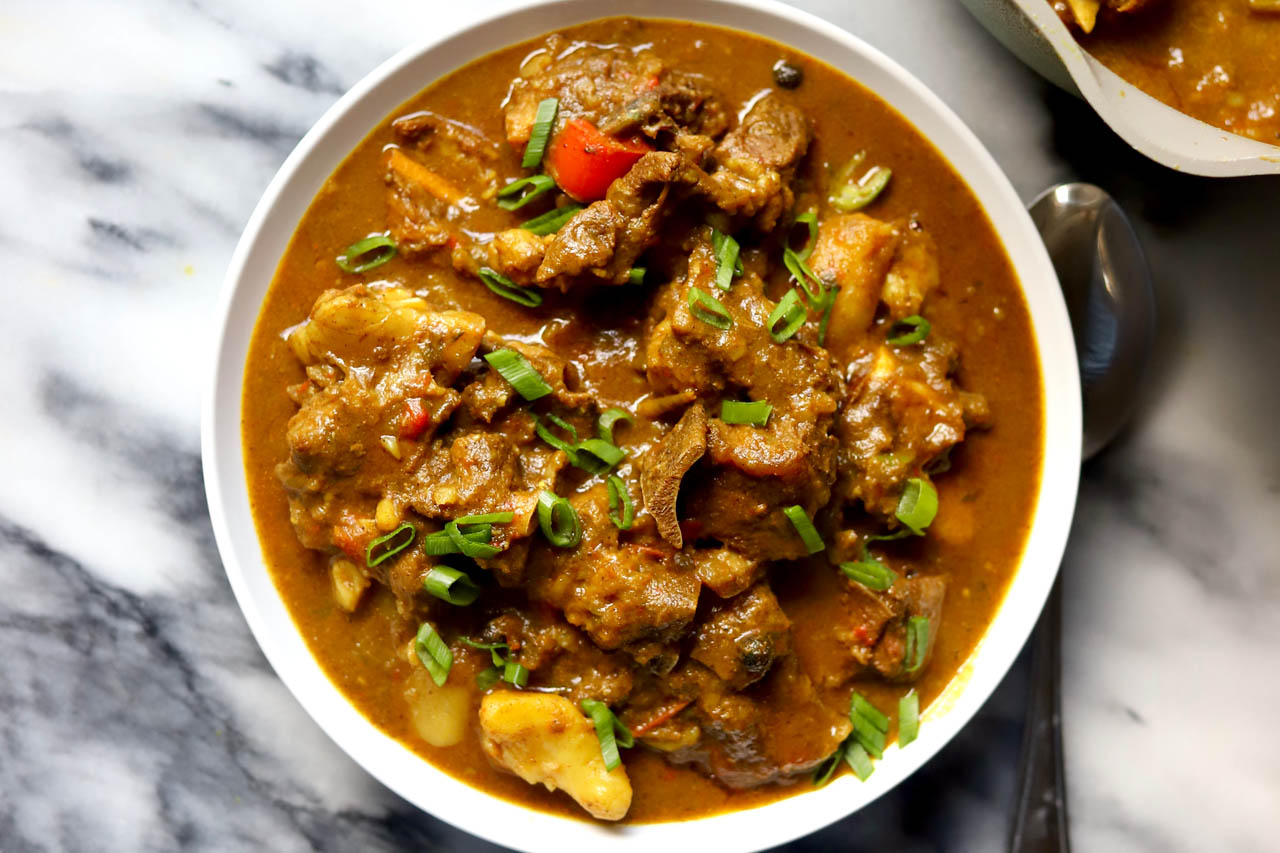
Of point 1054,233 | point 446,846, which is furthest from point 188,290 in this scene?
point 1054,233

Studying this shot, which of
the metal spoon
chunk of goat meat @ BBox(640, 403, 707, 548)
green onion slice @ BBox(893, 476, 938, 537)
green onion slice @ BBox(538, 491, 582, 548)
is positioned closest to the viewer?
chunk of goat meat @ BBox(640, 403, 707, 548)

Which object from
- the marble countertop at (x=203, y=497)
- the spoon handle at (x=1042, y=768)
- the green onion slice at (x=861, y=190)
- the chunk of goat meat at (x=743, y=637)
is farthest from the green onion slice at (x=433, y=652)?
the spoon handle at (x=1042, y=768)

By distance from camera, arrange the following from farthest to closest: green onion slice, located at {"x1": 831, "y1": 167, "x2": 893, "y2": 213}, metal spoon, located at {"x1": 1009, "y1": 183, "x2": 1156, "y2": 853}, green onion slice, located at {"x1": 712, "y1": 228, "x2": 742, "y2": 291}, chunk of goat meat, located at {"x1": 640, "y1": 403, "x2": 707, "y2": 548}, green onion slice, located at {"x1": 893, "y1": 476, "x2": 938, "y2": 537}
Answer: metal spoon, located at {"x1": 1009, "y1": 183, "x2": 1156, "y2": 853}, green onion slice, located at {"x1": 831, "y1": 167, "x2": 893, "y2": 213}, green onion slice, located at {"x1": 893, "y1": 476, "x2": 938, "y2": 537}, green onion slice, located at {"x1": 712, "y1": 228, "x2": 742, "y2": 291}, chunk of goat meat, located at {"x1": 640, "y1": 403, "x2": 707, "y2": 548}

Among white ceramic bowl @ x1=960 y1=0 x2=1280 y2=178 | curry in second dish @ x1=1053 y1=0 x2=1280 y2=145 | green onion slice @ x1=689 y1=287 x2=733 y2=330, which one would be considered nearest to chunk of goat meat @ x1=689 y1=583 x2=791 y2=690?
green onion slice @ x1=689 y1=287 x2=733 y2=330

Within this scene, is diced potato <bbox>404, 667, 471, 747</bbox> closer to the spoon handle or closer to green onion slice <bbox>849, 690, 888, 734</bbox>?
green onion slice <bbox>849, 690, 888, 734</bbox>

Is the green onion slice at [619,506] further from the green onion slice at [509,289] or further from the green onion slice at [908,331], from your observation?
the green onion slice at [908,331]

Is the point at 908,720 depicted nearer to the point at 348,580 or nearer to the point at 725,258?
the point at 725,258

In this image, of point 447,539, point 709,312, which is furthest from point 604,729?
point 709,312
